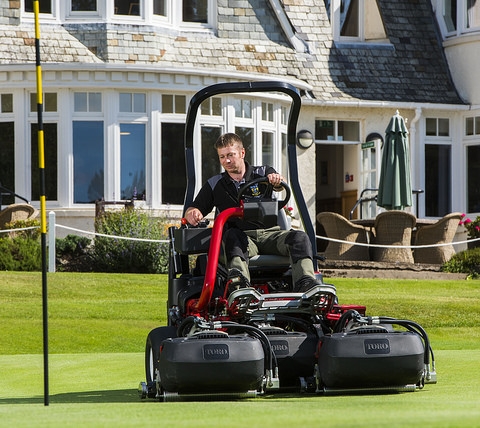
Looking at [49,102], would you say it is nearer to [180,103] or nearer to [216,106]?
[180,103]

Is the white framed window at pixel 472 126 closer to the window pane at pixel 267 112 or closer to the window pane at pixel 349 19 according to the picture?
the window pane at pixel 349 19

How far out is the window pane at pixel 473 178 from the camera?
2548 centimetres

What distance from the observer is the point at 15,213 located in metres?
20.4

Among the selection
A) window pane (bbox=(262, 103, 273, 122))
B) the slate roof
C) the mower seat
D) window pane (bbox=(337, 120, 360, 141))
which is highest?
the slate roof

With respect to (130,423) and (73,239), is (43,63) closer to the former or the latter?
(73,239)

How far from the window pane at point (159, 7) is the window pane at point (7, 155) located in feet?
11.2

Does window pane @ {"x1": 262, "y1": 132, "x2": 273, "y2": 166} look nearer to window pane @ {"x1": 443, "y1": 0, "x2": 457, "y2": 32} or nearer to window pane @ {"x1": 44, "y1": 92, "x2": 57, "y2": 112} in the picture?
window pane @ {"x1": 44, "y1": 92, "x2": 57, "y2": 112}

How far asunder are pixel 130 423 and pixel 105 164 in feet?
52.2

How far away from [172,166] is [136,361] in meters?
10.7

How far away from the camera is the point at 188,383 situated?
24.2ft

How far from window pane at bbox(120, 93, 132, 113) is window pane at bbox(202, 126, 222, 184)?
1.41 metres

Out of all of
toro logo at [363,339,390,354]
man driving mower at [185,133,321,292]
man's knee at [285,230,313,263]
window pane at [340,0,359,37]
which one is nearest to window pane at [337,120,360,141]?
window pane at [340,0,359,37]

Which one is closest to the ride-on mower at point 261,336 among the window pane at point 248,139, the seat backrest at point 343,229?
the seat backrest at point 343,229

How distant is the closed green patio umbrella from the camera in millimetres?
21984
